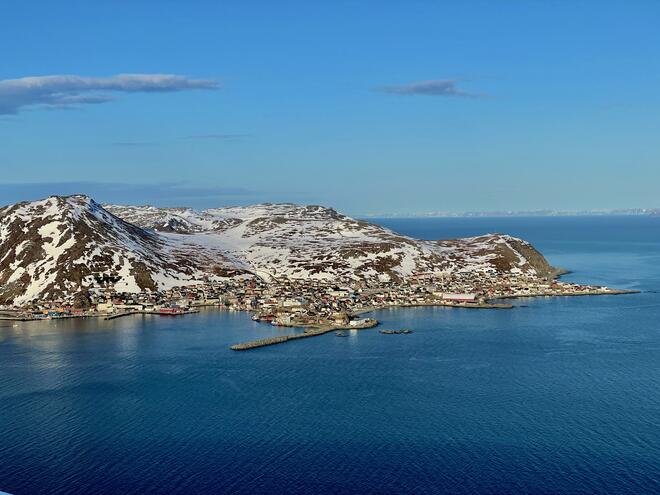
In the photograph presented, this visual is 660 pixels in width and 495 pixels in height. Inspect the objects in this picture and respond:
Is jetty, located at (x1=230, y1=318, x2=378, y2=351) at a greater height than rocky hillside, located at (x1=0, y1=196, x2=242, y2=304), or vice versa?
rocky hillside, located at (x1=0, y1=196, x2=242, y2=304)

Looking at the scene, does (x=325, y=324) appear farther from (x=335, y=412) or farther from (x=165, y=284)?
(x=335, y=412)

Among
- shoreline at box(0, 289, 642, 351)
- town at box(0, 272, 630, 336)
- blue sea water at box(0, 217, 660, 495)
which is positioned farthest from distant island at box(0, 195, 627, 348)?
blue sea water at box(0, 217, 660, 495)

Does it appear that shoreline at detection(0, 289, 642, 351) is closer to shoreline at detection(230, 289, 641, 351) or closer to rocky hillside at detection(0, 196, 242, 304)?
shoreline at detection(230, 289, 641, 351)

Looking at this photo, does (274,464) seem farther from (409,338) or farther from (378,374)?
(409,338)

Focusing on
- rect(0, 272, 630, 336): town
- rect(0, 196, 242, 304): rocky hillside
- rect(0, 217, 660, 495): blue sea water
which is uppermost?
rect(0, 196, 242, 304): rocky hillside

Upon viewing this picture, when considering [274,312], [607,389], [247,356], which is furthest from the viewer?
→ [274,312]

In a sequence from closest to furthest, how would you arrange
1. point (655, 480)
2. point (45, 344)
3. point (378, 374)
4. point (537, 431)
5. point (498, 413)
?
1. point (655, 480)
2. point (537, 431)
3. point (498, 413)
4. point (378, 374)
5. point (45, 344)

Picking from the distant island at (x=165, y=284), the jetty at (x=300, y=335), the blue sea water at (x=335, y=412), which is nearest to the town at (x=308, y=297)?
the distant island at (x=165, y=284)

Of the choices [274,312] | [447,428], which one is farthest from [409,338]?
[447,428]
